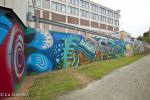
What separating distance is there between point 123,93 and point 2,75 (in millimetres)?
5075

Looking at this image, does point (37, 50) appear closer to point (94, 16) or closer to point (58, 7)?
point (58, 7)

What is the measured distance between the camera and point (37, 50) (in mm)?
14594

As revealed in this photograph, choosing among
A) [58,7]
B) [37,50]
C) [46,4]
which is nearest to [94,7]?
[58,7]

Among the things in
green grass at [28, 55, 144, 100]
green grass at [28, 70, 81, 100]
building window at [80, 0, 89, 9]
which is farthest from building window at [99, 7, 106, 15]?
green grass at [28, 70, 81, 100]

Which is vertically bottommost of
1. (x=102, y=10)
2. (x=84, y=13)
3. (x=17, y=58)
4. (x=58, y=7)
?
(x=17, y=58)

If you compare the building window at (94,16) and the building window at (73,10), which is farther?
the building window at (94,16)

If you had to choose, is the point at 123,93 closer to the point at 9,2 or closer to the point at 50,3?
the point at 9,2

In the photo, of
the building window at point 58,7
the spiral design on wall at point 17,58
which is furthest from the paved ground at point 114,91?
the building window at point 58,7

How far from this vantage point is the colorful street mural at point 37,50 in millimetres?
9318

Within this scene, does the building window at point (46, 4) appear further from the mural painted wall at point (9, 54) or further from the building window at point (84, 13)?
the mural painted wall at point (9, 54)

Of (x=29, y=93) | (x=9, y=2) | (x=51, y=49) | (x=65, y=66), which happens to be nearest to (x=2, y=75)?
(x=29, y=93)

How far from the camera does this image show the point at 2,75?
8.91 m

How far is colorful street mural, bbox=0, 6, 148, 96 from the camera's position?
30.6 ft

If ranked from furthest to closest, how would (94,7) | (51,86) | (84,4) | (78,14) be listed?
(94,7) → (84,4) → (78,14) → (51,86)
